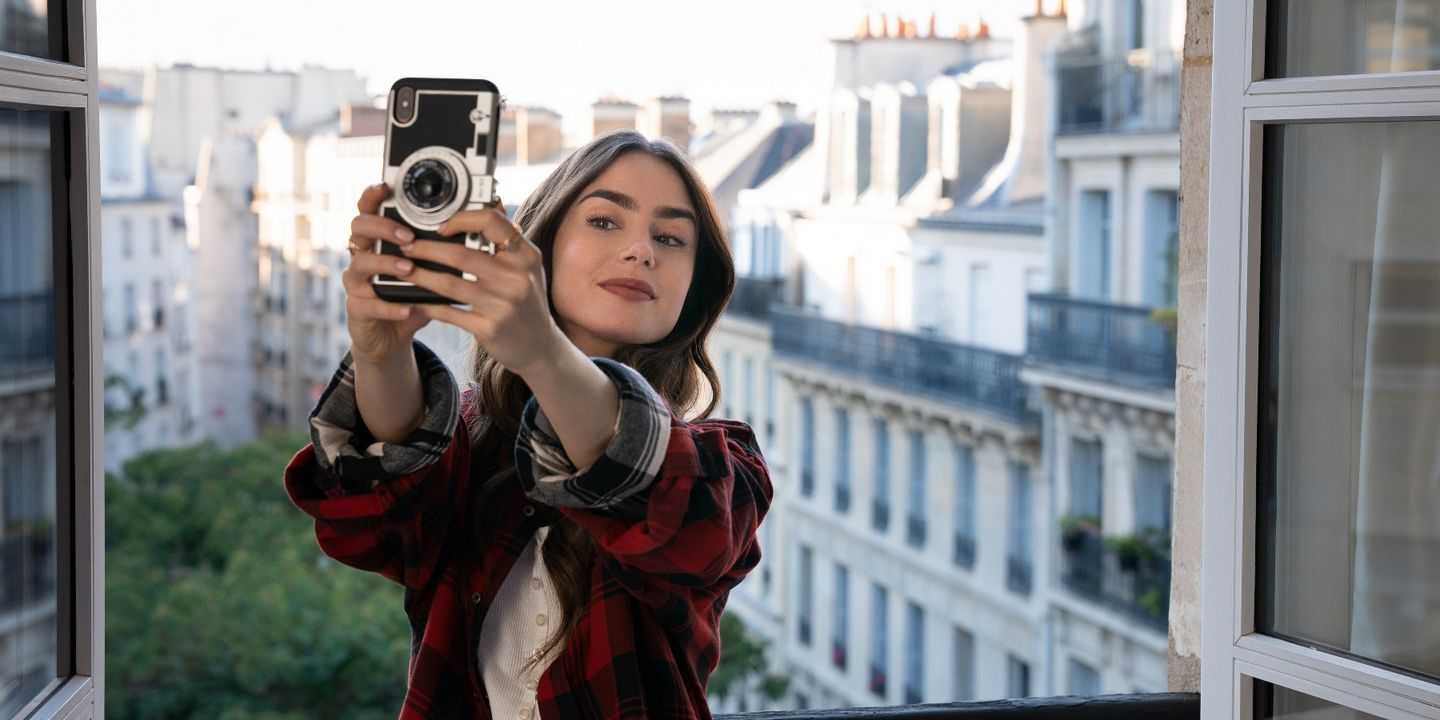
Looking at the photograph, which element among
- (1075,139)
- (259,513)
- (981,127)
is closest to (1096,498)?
(1075,139)

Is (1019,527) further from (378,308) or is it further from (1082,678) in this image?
(378,308)

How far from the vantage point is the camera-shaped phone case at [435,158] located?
1.01 metres

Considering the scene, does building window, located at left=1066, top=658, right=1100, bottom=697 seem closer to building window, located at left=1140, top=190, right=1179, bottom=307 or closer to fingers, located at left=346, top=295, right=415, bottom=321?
building window, located at left=1140, top=190, right=1179, bottom=307

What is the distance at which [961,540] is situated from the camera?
1678 cm

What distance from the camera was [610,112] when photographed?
20781 mm

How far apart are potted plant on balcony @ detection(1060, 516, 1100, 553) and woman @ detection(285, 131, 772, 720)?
1367cm

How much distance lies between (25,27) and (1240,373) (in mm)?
1052

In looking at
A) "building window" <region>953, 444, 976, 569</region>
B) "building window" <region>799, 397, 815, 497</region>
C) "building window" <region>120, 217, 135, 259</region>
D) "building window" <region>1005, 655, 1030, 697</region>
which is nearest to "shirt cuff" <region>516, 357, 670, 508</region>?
"building window" <region>1005, 655, 1030, 697</region>

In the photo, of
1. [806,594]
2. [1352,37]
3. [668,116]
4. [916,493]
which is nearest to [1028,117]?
[916,493]

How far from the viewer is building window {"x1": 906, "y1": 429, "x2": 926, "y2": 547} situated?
57.0 feet

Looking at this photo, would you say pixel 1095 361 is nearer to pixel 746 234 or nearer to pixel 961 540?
pixel 961 540

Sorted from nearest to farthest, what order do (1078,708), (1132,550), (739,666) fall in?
(1078,708) < (1132,550) < (739,666)

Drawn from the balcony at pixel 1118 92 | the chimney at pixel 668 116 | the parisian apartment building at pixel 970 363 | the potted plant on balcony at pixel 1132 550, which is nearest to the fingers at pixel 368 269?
the parisian apartment building at pixel 970 363

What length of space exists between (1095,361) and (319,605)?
334 inches
